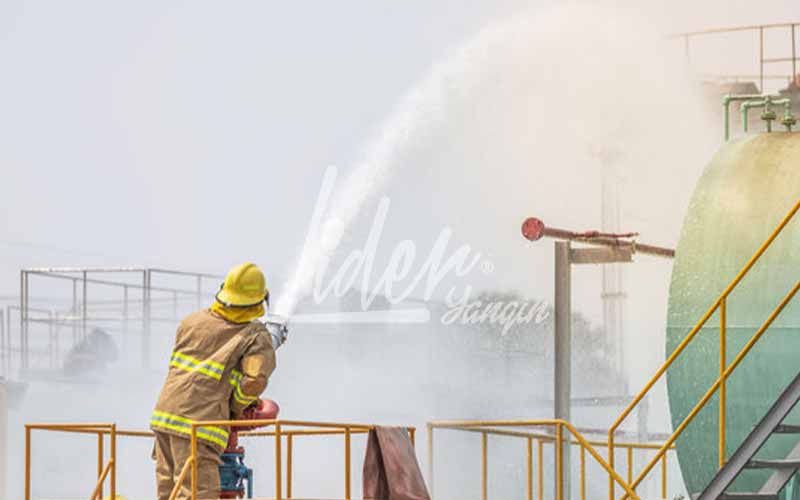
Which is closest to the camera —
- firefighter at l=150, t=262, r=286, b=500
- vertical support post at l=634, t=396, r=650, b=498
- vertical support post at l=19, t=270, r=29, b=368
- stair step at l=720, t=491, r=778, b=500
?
firefighter at l=150, t=262, r=286, b=500

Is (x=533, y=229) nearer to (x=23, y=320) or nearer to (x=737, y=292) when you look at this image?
(x=737, y=292)

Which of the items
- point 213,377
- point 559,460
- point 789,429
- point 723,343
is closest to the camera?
point 213,377

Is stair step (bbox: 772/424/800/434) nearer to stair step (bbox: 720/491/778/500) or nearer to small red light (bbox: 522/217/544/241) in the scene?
stair step (bbox: 720/491/778/500)

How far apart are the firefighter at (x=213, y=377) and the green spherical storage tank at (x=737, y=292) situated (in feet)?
10.9

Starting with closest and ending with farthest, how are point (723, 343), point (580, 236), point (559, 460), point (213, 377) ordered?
1. point (213, 377)
2. point (723, 343)
3. point (559, 460)
4. point (580, 236)

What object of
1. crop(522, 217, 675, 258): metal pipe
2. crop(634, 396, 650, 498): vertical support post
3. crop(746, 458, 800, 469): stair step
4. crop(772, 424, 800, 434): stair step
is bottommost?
crop(634, 396, 650, 498): vertical support post

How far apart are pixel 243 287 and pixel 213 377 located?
0.56 m

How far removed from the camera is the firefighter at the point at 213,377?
1048 cm

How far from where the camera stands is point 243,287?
10.8 meters

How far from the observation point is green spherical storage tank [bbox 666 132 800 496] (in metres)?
12.0

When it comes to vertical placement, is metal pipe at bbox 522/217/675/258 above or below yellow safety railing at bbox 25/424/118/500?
above

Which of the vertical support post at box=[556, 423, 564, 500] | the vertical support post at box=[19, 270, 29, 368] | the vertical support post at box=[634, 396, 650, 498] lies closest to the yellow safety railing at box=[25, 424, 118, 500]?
the vertical support post at box=[556, 423, 564, 500]

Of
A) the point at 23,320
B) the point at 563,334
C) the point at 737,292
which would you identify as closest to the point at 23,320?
the point at 23,320

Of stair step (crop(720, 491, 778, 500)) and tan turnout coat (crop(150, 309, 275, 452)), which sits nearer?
tan turnout coat (crop(150, 309, 275, 452))
